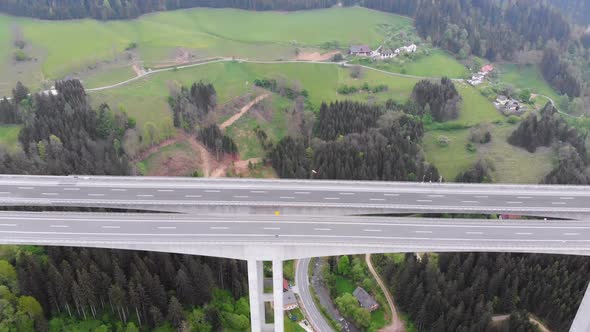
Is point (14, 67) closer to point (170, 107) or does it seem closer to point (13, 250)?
point (170, 107)

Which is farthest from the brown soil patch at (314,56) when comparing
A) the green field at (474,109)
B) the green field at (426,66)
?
the green field at (474,109)

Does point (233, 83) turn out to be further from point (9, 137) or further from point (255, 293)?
point (255, 293)

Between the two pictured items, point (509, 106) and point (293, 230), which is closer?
point (293, 230)

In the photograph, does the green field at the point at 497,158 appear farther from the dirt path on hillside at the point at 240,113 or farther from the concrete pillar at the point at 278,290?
the concrete pillar at the point at 278,290

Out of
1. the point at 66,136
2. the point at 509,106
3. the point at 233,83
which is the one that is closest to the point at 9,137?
the point at 66,136

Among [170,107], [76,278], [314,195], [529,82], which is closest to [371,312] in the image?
Answer: [314,195]

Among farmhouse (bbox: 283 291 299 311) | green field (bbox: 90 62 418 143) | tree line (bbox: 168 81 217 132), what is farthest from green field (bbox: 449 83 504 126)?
farmhouse (bbox: 283 291 299 311)

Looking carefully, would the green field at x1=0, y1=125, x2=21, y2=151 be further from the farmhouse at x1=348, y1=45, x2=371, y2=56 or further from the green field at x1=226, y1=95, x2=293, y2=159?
the farmhouse at x1=348, y1=45, x2=371, y2=56
